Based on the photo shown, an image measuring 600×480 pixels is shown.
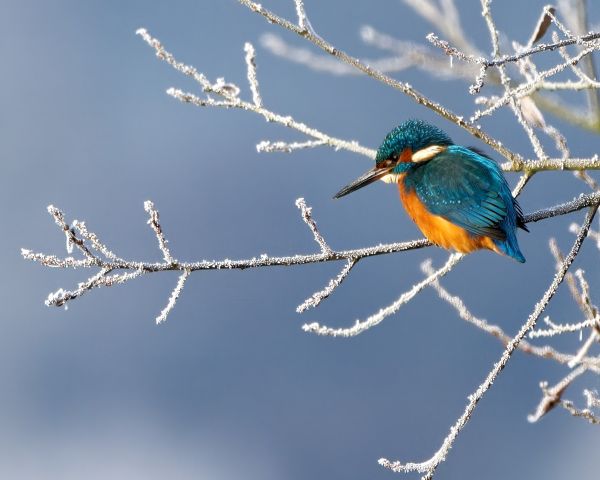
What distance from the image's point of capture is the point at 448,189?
2719 mm

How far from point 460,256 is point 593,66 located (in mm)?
960

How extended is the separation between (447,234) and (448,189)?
0.57ft

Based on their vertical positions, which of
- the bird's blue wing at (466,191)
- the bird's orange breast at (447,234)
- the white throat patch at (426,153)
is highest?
the white throat patch at (426,153)

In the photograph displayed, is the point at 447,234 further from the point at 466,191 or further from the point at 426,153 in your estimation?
the point at 426,153

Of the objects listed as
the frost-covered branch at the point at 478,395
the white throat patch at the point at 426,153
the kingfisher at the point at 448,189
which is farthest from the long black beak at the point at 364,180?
the frost-covered branch at the point at 478,395

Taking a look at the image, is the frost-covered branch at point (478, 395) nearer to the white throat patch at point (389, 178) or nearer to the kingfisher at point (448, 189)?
the kingfisher at point (448, 189)

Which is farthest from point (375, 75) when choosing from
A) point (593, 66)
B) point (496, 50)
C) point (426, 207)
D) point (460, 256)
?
point (593, 66)

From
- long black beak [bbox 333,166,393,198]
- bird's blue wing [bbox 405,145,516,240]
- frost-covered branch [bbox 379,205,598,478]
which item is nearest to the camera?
frost-covered branch [bbox 379,205,598,478]

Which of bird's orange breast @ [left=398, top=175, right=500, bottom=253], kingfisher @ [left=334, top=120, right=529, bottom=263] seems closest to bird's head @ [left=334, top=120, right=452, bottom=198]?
kingfisher @ [left=334, top=120, right=529, bottom=263]

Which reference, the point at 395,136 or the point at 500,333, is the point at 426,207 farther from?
the point at 500,333

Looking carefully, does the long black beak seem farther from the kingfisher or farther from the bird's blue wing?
the bird's blue wing

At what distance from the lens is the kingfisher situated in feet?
8.55

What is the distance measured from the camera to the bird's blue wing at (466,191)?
260 cm

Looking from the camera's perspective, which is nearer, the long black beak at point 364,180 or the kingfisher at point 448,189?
the kingfisher at point 448,189
